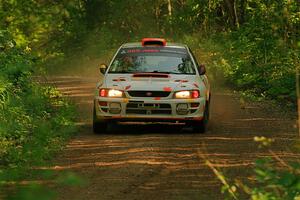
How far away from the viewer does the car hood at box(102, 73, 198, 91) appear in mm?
13289

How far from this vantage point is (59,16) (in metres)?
46.3

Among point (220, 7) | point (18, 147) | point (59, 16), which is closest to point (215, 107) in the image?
point (18, 147)

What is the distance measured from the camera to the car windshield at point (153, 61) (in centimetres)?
1422

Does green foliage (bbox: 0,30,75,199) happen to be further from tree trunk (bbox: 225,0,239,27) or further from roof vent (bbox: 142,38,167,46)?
tree trunk (bbox: 225,0,239,27)

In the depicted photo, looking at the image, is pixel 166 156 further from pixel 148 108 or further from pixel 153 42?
pixel 153 42

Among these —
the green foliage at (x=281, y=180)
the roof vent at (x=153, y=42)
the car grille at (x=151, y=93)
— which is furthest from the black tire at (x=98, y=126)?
the green foliage at (x=281, y=180)

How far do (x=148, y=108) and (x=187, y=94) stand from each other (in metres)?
0.68

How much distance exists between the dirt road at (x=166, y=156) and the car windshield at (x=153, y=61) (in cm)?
106

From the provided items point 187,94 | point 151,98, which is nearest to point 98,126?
point 151,98

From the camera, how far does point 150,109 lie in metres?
13.3

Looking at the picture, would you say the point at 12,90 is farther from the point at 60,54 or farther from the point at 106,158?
the point at 60,54

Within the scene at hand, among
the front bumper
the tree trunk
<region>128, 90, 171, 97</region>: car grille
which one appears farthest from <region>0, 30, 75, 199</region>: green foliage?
the tree trunk

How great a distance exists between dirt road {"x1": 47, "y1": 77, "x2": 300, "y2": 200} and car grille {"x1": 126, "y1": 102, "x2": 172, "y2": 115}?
384 millimetres

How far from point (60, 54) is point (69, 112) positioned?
26.8m
